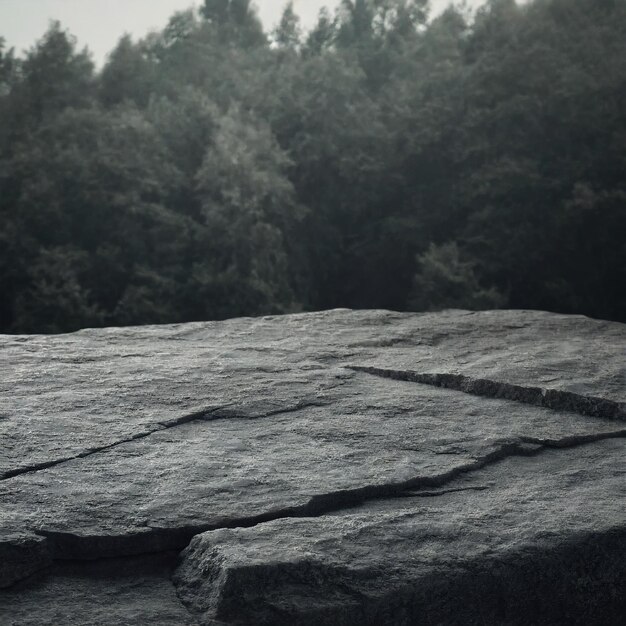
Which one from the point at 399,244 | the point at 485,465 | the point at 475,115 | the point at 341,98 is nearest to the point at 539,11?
the point at 475,115

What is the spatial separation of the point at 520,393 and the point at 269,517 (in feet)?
3.73

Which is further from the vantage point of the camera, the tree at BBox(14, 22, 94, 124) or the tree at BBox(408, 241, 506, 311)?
the tree at BBox(14, 22, 94, 124)

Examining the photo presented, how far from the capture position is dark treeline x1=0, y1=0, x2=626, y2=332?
11672mm

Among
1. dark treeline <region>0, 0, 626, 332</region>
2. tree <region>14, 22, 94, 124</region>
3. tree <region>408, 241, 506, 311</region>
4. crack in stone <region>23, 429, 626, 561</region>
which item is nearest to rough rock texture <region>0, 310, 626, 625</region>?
crack in stone <region>23, 429, 626, 561</region>

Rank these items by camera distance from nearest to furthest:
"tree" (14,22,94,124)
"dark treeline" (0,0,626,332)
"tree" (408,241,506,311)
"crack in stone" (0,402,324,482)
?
"crack in stone" (0,402,324,482)
"tree" (408,241,506,311)
"dark treeline" (0,0,626,332)
"tree" (14,22,94,124)

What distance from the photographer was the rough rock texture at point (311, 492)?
159 cm

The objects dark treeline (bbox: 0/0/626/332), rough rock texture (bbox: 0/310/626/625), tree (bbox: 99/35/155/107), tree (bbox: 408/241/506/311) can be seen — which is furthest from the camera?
tree (bbox: 99/35/155/107)

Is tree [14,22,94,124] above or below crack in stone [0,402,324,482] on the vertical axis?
above

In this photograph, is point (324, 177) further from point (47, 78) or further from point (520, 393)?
point (520, 393)

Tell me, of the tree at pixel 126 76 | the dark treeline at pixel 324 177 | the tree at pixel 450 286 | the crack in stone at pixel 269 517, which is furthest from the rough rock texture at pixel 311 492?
the tree at pixel 126 76

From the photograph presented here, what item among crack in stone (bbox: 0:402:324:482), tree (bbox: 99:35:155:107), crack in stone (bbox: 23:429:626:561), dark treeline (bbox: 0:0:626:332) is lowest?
crack in stone (bbox: 23:429:626:561)

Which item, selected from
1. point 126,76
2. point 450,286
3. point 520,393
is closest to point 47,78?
point 126,76

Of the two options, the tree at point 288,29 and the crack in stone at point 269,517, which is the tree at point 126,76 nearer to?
the tree at point 288,29

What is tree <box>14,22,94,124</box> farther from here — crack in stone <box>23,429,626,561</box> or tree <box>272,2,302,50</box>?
crack in stone <box>23,429,626,561</box>
